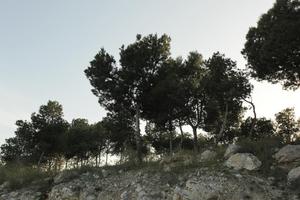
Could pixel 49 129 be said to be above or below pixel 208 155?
above

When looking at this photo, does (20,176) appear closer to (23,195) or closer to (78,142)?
(23,195)

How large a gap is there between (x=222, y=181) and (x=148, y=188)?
356cm

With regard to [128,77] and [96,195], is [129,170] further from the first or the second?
[128,77]

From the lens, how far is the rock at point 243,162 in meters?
16.9

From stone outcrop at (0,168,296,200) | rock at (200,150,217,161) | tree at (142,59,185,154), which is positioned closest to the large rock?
stone outcrop at (0,168,296,200)

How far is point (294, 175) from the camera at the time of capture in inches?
611

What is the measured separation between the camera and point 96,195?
18562 mm

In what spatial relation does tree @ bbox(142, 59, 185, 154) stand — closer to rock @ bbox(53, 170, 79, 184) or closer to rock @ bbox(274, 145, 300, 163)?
rock @ bbox(53, 170, 79, 184)

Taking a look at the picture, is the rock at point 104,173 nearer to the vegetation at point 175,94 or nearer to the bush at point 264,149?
the vegetation at point 175,94

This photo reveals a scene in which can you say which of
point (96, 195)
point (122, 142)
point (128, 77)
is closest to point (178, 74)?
point (128, 77)

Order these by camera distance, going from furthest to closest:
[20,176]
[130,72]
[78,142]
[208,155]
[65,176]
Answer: [78,142], [130,72], [20,176], [65,176], [208,155]

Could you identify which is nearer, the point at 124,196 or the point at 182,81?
the point at 124,196

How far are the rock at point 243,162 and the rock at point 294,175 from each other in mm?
1556

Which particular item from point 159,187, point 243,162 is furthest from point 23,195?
point 243,162
